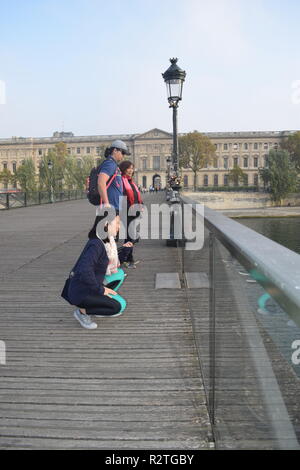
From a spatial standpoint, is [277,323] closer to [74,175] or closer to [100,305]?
[100,305]

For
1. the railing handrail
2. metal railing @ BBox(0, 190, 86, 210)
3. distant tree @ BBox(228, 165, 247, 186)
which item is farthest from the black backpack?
distant tree @ BBox(228, 165, 247, 186)

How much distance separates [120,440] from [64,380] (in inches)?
33.5

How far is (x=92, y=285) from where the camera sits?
3.99m

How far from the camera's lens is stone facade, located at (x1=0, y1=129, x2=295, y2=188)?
120 meters

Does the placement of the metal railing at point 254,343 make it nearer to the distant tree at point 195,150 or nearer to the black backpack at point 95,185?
the black backpack at point 95,185

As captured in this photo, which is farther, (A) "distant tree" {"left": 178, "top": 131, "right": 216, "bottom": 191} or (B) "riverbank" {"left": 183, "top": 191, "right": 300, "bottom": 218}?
(A) "distant tree" {"left": 178, "top": 131, "right": 216, "bottom": 191}

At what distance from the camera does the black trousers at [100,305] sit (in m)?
4.08

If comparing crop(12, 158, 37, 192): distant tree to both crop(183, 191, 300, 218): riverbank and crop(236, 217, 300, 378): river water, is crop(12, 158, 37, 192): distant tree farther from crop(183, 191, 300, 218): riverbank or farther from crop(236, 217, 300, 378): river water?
crop(236, 217, 300, 378): river water

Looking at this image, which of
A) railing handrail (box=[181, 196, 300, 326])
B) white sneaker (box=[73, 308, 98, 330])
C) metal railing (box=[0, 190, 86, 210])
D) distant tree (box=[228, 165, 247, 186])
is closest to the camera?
railing handrail (box=[181, 196, 300, 326])

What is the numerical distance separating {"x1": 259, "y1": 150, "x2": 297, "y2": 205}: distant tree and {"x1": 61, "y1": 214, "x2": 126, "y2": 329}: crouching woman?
84463 millimetres

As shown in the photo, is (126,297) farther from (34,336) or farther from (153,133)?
(153,133)

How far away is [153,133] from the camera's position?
119688 millimetres
